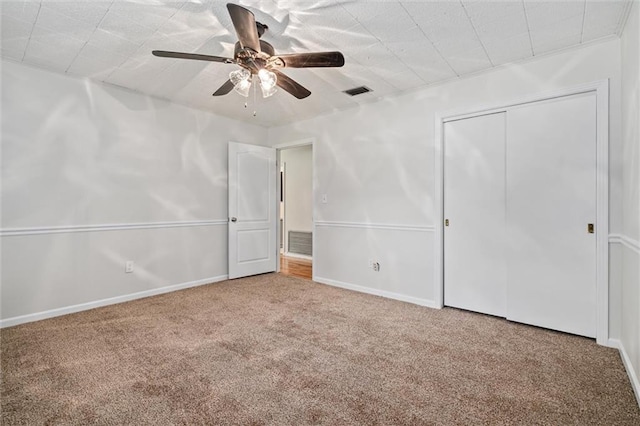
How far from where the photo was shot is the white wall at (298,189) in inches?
256

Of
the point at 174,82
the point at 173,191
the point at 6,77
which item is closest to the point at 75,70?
the point at 6,77

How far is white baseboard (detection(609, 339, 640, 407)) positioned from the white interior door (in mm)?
3950

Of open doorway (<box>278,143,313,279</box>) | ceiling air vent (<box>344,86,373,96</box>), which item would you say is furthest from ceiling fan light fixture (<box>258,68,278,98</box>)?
open doorway (<box>278,143,313,279</box>)

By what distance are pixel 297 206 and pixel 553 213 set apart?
473cm

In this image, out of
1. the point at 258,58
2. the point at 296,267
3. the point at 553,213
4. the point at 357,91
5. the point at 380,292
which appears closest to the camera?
the point at 258,58

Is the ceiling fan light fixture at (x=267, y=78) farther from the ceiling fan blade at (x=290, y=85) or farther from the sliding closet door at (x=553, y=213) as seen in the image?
the sliding closet door at (x=553, y=213)

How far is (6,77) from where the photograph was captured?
9.09 feet

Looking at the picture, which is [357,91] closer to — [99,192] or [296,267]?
[99,192]

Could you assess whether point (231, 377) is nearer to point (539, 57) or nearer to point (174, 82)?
point (174, 82)

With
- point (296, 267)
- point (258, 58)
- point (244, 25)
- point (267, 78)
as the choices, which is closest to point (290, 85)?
point (267, 78)

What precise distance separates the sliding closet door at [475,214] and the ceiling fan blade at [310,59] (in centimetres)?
174

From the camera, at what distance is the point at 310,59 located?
2.03 meters

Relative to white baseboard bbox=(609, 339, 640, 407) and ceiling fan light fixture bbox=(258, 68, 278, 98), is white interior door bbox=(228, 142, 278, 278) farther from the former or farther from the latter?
white baseboard bbox=(609, 339, 640, 407)

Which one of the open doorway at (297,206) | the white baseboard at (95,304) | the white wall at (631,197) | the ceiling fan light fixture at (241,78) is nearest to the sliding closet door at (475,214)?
the white wall at (631,197)
